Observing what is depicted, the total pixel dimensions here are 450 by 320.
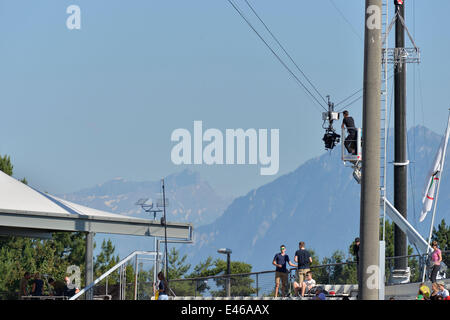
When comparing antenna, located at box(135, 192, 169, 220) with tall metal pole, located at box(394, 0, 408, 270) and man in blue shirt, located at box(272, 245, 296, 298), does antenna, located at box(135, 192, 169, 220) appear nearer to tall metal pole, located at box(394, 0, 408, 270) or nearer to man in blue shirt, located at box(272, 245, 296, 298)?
man in blue shirt, located at box(272, 245, 296, 298)

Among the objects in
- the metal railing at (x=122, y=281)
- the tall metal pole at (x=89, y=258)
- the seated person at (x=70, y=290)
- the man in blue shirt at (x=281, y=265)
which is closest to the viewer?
the metal railing at (x=122, y=281)

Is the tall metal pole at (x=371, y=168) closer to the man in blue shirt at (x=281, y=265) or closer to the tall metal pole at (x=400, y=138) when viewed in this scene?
the man in blue shirt at (x=281, y=265)

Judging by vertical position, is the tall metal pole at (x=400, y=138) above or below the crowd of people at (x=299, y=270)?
above

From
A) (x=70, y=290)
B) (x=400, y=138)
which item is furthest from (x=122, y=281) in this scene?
(x=400, y=138)

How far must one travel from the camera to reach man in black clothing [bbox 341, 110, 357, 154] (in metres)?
28.1

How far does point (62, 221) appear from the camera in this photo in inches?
989

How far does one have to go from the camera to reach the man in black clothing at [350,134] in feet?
92.2

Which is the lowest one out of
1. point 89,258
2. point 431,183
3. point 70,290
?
point 70,290

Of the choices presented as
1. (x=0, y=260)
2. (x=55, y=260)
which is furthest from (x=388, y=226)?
(x=0, y=260)

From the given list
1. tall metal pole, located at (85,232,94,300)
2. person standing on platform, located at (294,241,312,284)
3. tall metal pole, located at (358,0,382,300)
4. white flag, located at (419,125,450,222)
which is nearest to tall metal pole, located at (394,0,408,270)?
white flag, located at (419,125,450,222)

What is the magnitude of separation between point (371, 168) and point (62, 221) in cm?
1358

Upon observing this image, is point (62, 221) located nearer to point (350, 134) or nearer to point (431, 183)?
point (350, 134)

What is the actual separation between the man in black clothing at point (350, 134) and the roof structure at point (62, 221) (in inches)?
236

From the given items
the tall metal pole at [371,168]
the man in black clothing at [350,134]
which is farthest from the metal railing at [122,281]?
the tall metal pole at [371,168]
